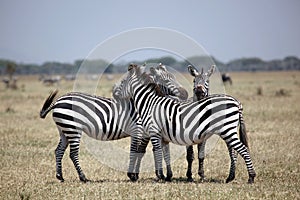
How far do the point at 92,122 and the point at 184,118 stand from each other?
1.80 metres

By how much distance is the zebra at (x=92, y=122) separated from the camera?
9352 millimetres

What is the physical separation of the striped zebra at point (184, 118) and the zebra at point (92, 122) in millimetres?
297

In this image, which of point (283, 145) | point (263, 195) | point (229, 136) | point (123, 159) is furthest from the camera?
point (283, 145)

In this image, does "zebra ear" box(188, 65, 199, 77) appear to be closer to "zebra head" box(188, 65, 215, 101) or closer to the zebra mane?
"zebra head" box(188, 65, 215, 101)

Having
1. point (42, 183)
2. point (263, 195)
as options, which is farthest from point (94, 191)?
point (263, 195)

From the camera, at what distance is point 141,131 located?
9.41 metres

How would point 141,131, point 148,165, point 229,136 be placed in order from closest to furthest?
point 229,136 → point 141,131 → point 148,165

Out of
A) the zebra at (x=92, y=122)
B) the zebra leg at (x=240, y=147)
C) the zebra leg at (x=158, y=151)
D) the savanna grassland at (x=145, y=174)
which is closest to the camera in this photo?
the savanna grassland at (x=145, y=174)

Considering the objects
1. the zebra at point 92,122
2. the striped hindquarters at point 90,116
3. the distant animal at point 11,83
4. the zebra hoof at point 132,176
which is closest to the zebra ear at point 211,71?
the zebra at point 92,122

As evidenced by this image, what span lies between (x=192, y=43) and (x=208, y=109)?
62.0 inches

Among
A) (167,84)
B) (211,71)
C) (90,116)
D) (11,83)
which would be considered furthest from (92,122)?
(11,83)

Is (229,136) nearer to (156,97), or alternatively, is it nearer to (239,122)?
(239,122)

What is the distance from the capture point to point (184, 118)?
8.98 meters

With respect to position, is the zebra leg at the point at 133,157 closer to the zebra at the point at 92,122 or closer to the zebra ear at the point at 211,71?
the zebra at the point at 92,122
